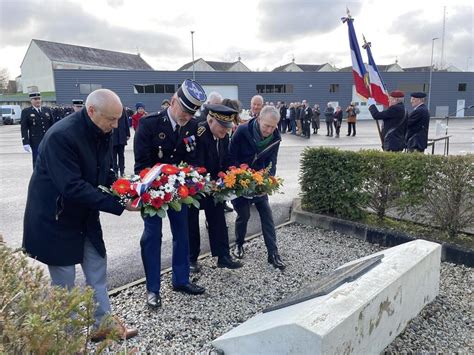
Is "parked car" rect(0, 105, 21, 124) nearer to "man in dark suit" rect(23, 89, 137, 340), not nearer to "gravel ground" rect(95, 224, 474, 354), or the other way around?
"gravel ground" rect(95, 224, 474, 354)

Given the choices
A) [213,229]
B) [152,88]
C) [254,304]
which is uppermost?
[152,88]

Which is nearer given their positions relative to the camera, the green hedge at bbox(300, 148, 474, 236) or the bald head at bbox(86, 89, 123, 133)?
the bald head at bbox(86, 89, 123, 133)

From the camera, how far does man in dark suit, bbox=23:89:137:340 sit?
8.59ft

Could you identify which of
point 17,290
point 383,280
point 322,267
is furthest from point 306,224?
point 17,290

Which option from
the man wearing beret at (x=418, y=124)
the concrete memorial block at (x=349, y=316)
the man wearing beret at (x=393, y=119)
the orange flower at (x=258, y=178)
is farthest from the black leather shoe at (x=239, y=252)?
the man wearing beret at (x=418, y=124)

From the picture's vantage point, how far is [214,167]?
4.18 m

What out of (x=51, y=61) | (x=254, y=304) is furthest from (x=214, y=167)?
(x=51, y=61)

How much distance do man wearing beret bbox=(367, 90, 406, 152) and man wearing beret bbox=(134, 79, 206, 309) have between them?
402cm

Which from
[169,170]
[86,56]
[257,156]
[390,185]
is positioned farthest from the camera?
[86,56]

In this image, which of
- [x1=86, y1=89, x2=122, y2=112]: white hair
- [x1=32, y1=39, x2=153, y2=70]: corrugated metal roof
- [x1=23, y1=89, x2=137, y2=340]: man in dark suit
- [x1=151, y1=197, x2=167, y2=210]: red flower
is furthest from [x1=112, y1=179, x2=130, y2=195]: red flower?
[x1=32, y1=39, x2=153, y2=70]: corrugated metal roof

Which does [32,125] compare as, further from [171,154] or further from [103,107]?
[103,107]

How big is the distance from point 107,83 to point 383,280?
3815cm

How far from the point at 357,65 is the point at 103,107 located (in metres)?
5.31

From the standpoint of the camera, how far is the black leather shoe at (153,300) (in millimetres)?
3451
